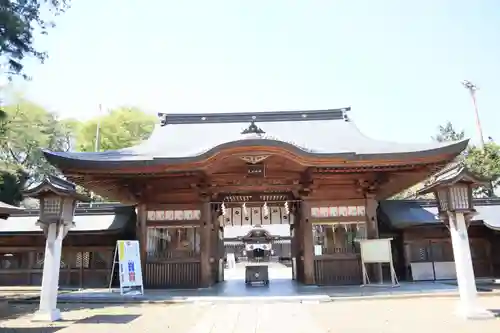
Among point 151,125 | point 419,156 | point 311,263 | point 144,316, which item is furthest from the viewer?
point 151,125

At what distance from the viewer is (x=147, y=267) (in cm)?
1130

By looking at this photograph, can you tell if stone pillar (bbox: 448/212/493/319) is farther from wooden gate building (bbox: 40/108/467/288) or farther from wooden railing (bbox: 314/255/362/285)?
wooden railing (bbox: 314/255/362/285)

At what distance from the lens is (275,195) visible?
519 inches

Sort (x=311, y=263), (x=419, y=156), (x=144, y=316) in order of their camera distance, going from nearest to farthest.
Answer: (x=144, y=316) → (x=419, y=156) → (x=311, y=263)

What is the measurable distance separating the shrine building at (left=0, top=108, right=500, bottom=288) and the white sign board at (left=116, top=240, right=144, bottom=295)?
1.11 meters

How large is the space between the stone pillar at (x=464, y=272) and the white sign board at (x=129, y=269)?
24.3 ft

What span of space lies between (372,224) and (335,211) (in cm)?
114

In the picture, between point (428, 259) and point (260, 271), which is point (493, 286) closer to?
point (428, 259)

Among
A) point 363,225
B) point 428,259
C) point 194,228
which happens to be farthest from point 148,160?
point 428,259

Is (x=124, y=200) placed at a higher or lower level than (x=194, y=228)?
higher

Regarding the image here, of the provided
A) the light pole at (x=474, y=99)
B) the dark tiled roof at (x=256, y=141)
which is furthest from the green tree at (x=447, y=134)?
the dark tiled roof at (x=256, y=141)

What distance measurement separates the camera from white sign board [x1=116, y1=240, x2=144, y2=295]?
9.59 metres

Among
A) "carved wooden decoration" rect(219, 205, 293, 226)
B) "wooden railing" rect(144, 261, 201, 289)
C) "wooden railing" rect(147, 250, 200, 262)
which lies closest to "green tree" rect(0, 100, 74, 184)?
"carved wooden decoration" rect(219, 205, 293, 226)

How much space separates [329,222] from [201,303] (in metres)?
4.60
